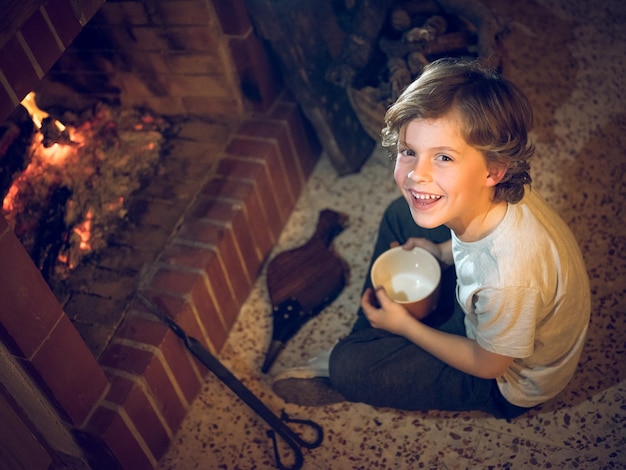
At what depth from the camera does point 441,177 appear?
1029 mm

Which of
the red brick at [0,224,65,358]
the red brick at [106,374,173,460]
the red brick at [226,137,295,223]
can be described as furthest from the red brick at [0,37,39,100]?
the red brick at [226,137,295,223]

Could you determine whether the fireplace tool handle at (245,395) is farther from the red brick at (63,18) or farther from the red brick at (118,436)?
the red brick at (63,18)

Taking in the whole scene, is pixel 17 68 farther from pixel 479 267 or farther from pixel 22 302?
pixel 479 267

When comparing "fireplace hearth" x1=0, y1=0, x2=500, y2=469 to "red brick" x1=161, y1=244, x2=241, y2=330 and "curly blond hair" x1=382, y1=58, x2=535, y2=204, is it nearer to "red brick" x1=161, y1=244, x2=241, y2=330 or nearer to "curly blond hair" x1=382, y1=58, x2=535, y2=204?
"red brick" x1=161, y1=244, x2=241, y2=330

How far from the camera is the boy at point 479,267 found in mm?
1007

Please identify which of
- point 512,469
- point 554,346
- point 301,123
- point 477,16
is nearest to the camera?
point 554,346

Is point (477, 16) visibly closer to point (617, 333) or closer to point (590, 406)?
point (617, 333)

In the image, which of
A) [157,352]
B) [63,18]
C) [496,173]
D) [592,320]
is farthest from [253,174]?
[592,320]

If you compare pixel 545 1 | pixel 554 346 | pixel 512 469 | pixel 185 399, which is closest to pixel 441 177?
pixel 554 346

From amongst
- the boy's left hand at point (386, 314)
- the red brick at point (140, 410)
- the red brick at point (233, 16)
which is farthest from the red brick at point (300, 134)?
the red brick at point (140, 410)

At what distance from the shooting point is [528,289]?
1.02m

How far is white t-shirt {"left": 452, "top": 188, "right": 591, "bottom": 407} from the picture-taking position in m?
1.03

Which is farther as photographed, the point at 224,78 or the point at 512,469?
the point at 224,78

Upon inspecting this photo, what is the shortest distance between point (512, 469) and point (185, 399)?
0.81 m
